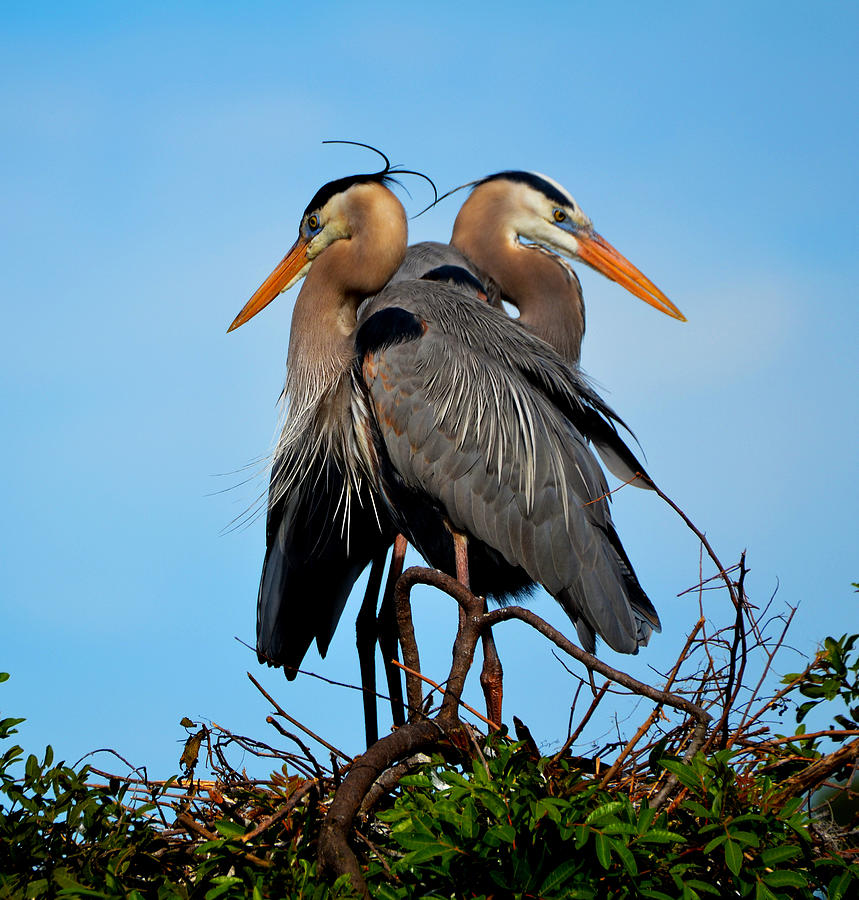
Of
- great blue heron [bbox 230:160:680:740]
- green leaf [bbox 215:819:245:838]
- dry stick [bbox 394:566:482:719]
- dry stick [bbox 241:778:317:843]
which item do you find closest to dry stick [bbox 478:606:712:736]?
dry stick [bbox 394:566:482:719]

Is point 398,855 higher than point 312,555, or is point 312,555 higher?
point 312,555

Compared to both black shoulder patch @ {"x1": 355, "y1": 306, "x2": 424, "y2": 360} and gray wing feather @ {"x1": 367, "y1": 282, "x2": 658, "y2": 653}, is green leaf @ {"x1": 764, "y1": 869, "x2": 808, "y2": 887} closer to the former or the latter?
gray wing feather @ {"x1": 367, "y1": 282, "x2": 658, "y2": 653}

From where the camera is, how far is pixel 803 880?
1912 millimetres

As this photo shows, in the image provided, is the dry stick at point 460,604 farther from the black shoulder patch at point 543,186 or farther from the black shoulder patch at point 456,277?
the black shoulder patch at point 543,186

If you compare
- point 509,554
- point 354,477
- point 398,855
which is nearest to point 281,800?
point 398,855

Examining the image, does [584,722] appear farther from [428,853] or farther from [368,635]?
[368,635]

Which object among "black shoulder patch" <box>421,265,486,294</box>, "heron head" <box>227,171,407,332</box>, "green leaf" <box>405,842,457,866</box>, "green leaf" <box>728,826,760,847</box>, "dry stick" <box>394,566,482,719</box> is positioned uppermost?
"black shoulder patch" <box>421,265,486,294</box>

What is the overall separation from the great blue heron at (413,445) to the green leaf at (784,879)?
1774 mm

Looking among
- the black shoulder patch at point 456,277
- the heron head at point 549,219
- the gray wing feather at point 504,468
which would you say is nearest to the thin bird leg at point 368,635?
the gray wing feather at point 504,468

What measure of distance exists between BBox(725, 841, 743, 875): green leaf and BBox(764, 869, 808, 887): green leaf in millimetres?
79

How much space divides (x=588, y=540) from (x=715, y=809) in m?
2.00

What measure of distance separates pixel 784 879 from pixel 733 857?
121 millimetres

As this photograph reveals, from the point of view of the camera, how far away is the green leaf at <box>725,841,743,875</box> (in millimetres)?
1873

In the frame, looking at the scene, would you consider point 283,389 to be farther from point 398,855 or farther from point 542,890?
point 542,890
